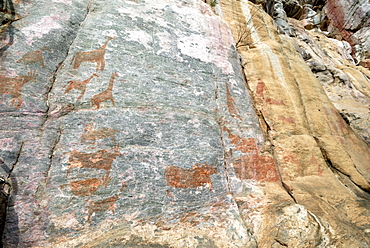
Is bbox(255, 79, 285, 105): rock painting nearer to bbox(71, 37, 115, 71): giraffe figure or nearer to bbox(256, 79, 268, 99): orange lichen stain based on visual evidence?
bbox(256, 79, 268, 99): orange lichen stain

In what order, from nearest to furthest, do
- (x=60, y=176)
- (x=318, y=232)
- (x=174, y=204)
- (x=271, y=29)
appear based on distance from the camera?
(x=318, y=232) → (x=60, y=176) → (x=174, y=204) → (x=271, y=29)

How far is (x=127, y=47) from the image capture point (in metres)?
4.13

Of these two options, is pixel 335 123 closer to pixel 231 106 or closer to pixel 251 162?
pixel 231 106

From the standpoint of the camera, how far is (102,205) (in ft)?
8.68

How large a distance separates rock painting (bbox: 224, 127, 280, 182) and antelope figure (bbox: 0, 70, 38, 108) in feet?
10.1

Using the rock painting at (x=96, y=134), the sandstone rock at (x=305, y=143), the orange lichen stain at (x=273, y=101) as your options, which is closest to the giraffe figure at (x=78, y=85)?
the rock painting at (x=96, y=134)

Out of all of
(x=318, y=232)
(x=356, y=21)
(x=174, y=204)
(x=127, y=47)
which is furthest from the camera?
(x=356, y=21)

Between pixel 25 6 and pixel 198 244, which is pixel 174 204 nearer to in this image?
pixel 198 244

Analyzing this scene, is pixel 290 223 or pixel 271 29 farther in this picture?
pixel 271 29

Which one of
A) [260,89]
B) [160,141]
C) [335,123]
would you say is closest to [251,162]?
[160,141]

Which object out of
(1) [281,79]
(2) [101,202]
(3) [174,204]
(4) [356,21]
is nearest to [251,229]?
(3) [174,204]

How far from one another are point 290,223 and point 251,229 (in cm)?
45

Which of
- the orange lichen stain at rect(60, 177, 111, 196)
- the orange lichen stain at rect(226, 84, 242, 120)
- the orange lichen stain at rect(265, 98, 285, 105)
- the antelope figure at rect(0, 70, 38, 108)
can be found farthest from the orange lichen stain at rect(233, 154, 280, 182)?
the antelope figure at rect(0, 70, 38, 108)

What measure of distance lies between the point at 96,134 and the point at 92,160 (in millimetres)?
383
